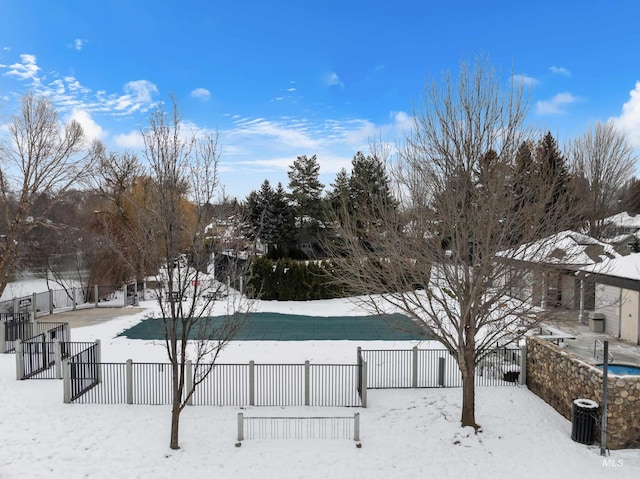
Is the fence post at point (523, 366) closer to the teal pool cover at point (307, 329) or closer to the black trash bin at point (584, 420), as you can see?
the black trash bin at point (584, 420)

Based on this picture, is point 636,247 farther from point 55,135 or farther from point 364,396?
point 55,135

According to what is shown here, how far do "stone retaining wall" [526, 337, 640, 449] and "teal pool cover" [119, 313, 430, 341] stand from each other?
6455mm

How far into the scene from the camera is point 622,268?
17.8 meters

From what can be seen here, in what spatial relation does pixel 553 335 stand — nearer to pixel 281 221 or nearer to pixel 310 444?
pixel 310 444

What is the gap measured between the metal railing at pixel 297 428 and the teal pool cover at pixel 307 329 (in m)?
8.36

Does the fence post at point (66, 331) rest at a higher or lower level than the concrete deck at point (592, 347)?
higher

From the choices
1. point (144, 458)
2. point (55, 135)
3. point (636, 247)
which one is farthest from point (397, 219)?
point (636, 247)

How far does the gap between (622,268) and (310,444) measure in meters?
15.4

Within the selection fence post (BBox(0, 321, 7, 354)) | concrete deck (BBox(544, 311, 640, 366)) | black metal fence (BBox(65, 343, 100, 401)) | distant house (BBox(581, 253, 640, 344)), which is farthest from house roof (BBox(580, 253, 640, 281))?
fence post (BBox(0, 321, 7, 354))

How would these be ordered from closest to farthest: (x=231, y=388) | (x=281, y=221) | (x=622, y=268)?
(x=231, y=388) → (x=622, y=268) → (x=281, y=221)

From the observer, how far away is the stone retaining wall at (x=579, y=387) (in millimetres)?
9641

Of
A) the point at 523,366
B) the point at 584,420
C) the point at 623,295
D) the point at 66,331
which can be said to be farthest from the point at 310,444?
the point at 623,295

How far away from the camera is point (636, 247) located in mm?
34156

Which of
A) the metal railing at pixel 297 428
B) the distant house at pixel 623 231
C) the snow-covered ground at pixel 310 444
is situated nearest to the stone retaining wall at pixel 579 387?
the snow-covered ground at pixel 310 444
